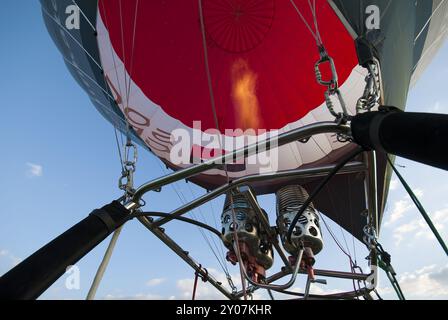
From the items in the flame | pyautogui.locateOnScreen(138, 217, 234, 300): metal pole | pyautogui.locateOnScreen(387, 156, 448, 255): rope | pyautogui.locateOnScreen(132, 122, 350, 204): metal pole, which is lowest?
pyautogui.locateOnScreen(387, 156, 448, 255): rope

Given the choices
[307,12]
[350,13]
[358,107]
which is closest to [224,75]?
[307,12]

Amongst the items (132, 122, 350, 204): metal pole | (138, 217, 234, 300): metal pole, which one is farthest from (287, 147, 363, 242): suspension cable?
(138, 217, 234, 300): metal pole

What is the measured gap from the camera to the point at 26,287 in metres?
1.25

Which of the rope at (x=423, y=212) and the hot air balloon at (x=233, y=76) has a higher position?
the hot air balloon at (x=233, y=76)

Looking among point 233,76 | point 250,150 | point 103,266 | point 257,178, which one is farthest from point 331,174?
point 233,76

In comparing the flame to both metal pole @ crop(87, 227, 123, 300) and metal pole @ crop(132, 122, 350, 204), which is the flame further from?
metal pole @ crop(87, 227, 123, 300)

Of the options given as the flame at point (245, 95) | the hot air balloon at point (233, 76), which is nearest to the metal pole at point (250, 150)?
the hot air balloon at point (233, 76)

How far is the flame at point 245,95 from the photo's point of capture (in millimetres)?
3984

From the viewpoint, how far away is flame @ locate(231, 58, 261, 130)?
157 inches

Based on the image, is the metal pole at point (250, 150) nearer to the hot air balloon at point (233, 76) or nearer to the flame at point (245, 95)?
the hot air balloon at point (233, 76)

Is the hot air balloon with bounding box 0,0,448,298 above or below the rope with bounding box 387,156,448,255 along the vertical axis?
above

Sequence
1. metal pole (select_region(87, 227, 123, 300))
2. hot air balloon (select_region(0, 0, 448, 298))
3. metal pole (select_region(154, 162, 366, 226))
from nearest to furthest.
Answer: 1. metal pole (select_region(87, 227, 123, 300))
2. metal pole (select_region(154, 162, 366, 226))
3. hot air balloon (select_region(0, 0, 448, 298))

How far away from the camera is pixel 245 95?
4.09 m

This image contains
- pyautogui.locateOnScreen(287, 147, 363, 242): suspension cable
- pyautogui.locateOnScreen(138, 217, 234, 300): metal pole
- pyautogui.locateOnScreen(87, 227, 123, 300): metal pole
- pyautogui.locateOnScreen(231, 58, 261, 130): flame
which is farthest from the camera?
pyautogui.locateOnScreen(231, 58, 261, 130): flame
